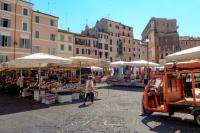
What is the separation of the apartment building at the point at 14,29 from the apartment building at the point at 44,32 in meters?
1.40

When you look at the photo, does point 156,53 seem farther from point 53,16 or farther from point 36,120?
point 36,120

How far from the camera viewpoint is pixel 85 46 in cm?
5972

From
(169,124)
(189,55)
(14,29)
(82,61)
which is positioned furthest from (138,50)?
(189,55)

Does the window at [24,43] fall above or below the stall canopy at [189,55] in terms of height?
above

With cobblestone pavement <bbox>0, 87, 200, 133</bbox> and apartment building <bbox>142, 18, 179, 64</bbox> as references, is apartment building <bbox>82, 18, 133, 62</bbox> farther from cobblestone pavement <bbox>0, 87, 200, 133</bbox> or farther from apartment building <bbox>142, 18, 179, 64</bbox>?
cobblestone pavement <bbox>0, 87, 200, 133</bbox>

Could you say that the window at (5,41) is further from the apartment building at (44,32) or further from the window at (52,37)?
the window at (52,37)

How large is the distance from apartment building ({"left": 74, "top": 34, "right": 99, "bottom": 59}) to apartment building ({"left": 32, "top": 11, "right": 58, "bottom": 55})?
11.1m

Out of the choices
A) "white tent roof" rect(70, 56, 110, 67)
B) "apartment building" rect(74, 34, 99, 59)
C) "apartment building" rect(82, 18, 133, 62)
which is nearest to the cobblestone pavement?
"white tent roof" rect(70, 56, 110, 67)

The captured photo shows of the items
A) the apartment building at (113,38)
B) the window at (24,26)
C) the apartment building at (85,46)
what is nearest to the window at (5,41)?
the window at (24,26)

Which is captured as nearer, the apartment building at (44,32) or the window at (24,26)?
the window at (24,26)

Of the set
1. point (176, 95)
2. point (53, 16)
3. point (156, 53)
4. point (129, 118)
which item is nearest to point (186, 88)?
point (176, 95)

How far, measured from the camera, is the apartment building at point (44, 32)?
138 ft

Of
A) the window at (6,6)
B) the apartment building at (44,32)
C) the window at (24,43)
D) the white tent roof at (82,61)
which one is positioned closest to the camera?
the white tent roof at (82,61)

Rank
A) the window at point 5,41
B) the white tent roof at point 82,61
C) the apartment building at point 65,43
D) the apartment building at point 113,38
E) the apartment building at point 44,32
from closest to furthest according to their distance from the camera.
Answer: the white tent roof at point 82,61
the window at point 5,41
the apartment building at point 44,32
the apartment building at point 65,43
the apartment building at point 113,38
